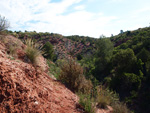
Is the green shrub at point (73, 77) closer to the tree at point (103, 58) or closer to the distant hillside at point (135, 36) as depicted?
the tree at point (103, 58)

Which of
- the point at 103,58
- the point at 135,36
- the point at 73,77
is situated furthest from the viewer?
the point at 135,36

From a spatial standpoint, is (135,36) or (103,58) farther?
(135,36)

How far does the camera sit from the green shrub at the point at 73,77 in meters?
5.55

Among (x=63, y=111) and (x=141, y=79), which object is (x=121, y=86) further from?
(x=63, y=111)

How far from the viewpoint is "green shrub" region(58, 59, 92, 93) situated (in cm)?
555

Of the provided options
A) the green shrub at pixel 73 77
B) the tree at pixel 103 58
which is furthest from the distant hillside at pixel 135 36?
the green shrub at pixel 73 77

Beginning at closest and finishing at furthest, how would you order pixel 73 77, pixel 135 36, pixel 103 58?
1. pixel 73 77
2. pixel 103 58
3. pixel 135 36

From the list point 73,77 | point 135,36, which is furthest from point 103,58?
point 73,77

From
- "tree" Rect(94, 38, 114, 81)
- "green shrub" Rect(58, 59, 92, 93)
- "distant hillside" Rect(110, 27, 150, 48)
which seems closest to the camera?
"green shrub" Rect(58, 59, 92, 93)

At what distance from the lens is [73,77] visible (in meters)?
5.72

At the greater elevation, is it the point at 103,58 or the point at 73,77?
the point at 73,77

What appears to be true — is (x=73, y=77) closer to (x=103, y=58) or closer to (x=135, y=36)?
(x=103, y=58)

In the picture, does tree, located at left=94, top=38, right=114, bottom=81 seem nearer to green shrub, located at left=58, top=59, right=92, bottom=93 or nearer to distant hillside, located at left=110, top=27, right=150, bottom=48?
distant hillside, located at left=110, top=27, right=150, bottom=48

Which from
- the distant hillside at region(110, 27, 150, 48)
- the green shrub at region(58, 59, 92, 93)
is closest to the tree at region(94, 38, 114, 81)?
the distant hillside at region(110, 27, 150, 48)
